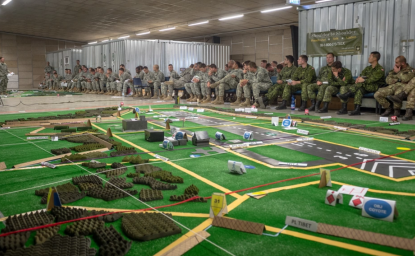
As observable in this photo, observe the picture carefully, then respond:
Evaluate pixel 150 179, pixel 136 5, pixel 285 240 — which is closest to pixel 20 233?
pixel 150 179

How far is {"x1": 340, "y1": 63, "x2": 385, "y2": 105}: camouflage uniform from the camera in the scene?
9742mm

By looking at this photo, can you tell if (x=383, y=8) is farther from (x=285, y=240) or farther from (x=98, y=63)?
(x=98, y=63)

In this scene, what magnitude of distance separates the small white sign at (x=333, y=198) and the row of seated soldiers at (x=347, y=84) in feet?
22.3

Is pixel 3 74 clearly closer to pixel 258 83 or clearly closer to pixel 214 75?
pixel 214 75

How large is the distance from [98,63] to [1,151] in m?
20.5

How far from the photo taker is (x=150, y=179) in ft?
12.2

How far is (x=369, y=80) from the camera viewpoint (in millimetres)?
9859

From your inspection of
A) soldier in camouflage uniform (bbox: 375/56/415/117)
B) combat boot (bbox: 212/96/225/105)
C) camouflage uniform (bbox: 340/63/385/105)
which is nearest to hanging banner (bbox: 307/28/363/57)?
camouflage uniform (bbox: 340/63/385/105)

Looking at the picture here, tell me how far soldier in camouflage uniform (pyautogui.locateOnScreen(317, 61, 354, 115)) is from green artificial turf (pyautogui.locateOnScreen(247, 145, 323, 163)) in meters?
5.69

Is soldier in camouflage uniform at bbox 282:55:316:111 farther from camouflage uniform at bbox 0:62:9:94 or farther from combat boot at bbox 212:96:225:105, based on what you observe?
camouflage uniform at bbox 0:62:9:94

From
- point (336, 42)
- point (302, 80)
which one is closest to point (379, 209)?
point (302, 80)

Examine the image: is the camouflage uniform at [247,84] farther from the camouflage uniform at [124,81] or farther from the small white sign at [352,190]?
the small white sign at [352,190]

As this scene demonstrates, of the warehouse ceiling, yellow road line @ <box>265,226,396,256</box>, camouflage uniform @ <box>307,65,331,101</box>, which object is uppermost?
the warehouse ceiling

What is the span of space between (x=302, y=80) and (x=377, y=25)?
8.79 ft
